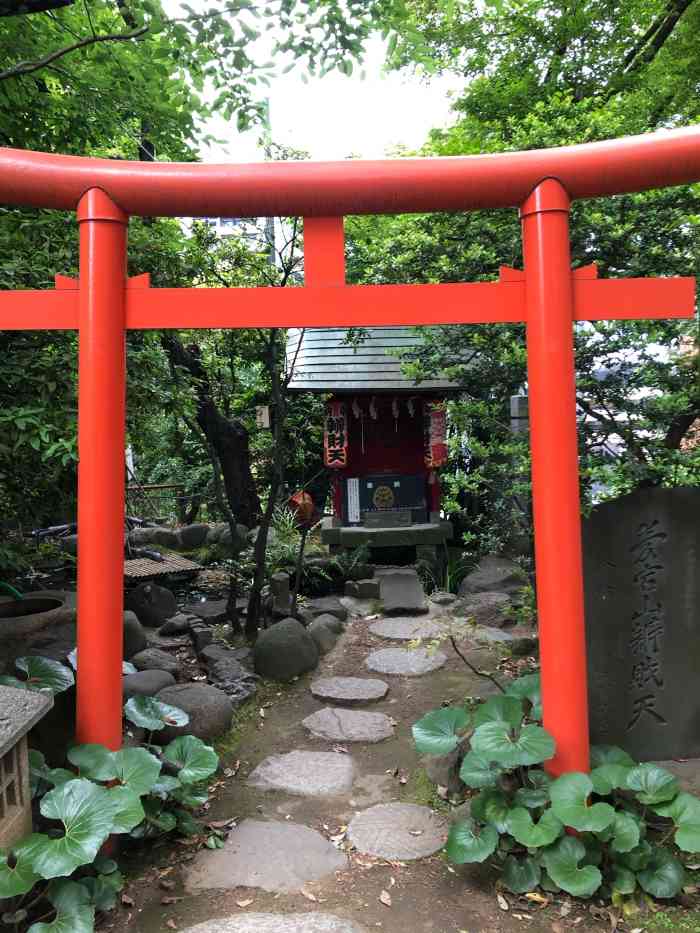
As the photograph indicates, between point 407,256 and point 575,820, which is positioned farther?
point 407,256

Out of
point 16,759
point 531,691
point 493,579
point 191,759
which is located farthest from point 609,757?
point 493,579

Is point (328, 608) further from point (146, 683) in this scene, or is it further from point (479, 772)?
point (479, 772)

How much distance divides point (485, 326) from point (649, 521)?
2147 millimetres

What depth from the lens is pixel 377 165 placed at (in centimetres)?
354

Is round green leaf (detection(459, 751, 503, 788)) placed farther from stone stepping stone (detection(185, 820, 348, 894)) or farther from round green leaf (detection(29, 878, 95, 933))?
round green leaf (detection(29, 878, 95, 933))

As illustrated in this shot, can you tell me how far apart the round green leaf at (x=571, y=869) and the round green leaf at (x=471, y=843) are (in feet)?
0.85

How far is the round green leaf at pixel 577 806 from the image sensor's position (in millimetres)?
3016

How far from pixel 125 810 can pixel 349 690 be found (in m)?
3.53

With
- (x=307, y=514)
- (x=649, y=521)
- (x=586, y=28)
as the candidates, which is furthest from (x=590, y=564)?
(x=586, y=28)

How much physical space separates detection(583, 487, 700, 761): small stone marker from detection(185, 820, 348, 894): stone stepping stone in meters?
1.85

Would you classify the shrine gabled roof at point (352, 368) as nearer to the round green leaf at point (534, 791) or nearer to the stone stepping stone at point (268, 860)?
the stone stepping stone at point (268, 860)

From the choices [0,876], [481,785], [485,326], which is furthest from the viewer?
[485,326]

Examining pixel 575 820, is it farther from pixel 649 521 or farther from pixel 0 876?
pixel 0 876

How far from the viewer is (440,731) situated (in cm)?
364
